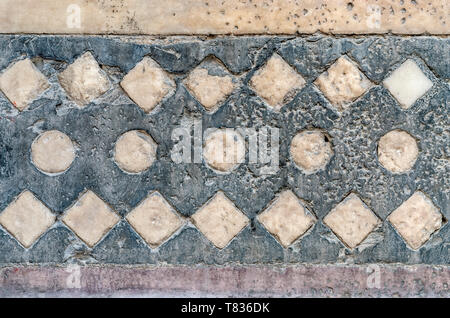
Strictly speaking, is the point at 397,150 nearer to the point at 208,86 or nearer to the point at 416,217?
the point at 416,217

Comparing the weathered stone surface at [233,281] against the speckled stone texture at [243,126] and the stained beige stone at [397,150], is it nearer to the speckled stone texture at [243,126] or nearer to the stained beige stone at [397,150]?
the speckled stone texture at [243,126]

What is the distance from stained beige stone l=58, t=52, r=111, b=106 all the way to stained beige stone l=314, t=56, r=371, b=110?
0.46 meters

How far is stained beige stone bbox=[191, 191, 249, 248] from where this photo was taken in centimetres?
88

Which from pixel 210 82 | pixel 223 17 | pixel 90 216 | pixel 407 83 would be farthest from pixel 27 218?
pixel 407 83

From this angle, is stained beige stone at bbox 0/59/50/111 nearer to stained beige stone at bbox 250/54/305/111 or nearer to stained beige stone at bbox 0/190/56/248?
stained beige stone at bbox 0/190/56/248

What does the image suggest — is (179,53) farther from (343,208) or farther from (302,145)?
(343,208)

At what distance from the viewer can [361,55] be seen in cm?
87

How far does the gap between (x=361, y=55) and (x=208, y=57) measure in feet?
1.06

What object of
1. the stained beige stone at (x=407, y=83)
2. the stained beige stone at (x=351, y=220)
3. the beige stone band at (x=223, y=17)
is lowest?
the stained beige stone at (x=351, y=220)

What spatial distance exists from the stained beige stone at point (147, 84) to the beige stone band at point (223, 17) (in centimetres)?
7

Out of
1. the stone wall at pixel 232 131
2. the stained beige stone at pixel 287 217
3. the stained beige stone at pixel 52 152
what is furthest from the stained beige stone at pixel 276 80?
the stained beige stone at pixel 52 152

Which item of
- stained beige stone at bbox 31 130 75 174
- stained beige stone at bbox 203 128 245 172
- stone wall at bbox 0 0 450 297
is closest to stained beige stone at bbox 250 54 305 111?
stone wall at bbox 0 0 450 297

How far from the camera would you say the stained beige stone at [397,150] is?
88 cm

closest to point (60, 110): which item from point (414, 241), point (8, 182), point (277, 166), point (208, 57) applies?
point (8, 182)
